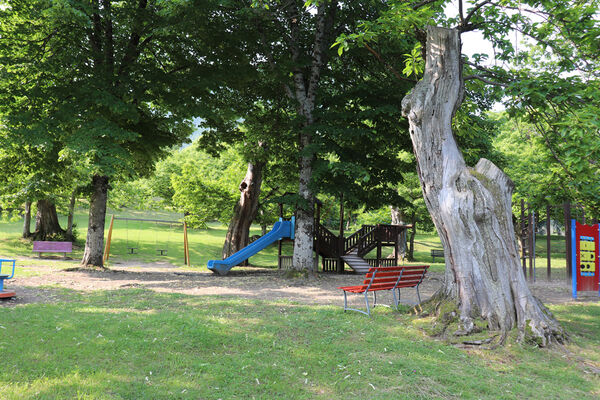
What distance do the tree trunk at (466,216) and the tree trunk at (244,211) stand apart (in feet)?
43.5

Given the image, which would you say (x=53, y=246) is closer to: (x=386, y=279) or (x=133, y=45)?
(x=133, y=45)

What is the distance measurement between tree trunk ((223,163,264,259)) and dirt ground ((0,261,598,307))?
5448mm

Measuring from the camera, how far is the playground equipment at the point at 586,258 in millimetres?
10914

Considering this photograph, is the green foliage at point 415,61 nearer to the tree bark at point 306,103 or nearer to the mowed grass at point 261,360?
the tree bark at point 306,103

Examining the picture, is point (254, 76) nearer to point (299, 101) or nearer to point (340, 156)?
point (299, 101)

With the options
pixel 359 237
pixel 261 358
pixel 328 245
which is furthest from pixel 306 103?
pixel 261 358

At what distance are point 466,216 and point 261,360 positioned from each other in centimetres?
387

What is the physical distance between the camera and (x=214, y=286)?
40.4 ft

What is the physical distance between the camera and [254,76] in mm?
15000

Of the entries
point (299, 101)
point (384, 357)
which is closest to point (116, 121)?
point (299, 101)

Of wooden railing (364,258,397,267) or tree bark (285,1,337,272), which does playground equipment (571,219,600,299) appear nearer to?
tree bark (285,1,337,272)

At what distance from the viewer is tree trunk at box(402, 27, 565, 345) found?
6.46 metres

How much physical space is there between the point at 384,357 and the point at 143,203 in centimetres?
2976

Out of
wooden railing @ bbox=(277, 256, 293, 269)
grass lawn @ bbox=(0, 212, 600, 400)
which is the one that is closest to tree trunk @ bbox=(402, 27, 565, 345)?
grass lawn @ bbox=(0, 212, 600, 400)
